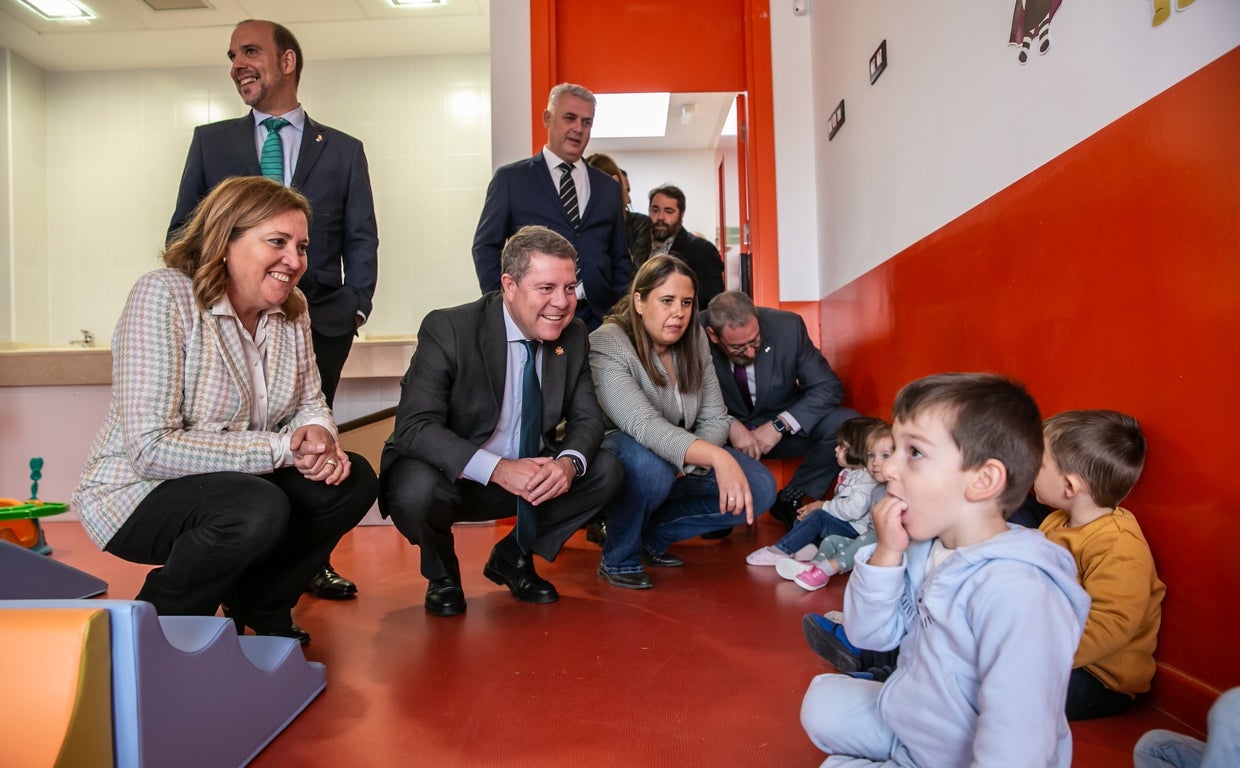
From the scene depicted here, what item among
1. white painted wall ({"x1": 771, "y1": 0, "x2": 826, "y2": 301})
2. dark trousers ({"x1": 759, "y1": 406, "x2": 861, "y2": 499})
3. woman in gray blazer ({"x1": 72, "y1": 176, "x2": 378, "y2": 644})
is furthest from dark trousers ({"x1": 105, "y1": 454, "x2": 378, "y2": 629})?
white painted wall ({"x1": 771, "y1": 0, "x2": 826, "y2": 301})

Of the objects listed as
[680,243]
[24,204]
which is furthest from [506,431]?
[24,204]

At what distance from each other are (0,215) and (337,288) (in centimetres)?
389

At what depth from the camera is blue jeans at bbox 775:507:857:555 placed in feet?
9.31

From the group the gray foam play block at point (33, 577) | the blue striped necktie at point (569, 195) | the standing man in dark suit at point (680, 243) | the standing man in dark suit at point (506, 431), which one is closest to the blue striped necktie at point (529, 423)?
the standing man in dark suit at point (506, 431)

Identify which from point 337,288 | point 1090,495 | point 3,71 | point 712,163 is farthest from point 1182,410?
point 3,71

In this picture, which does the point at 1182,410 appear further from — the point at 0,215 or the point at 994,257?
the point at 0,215

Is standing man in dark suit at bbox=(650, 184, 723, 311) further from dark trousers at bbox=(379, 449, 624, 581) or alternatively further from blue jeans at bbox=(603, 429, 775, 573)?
dark trousers at bbox=(379, 449, 624, 581)

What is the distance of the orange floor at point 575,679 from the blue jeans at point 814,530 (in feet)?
0.61

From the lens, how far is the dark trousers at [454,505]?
2.28 metres

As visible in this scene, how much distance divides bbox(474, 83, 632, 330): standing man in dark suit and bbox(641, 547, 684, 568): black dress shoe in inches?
36.7

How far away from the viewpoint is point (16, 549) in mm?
2311

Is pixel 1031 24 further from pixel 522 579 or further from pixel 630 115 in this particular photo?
pixel 630 115

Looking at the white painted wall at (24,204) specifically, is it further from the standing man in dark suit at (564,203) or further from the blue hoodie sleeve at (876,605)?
the blue hoodie sleeve at (876,605)

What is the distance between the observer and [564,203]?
3400 mm
